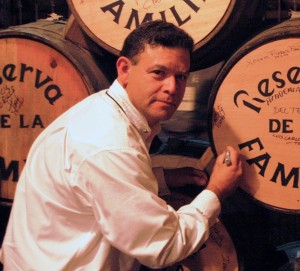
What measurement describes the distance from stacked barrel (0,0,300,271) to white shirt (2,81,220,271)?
0.37 metres

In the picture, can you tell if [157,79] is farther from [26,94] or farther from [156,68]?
[26,94]

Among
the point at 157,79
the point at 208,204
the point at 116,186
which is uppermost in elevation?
the point at 157,79

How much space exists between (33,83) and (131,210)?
1.07 metres

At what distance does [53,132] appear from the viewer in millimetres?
1715

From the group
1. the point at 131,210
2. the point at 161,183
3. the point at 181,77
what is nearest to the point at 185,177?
the point at 161,183

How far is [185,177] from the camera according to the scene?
2125 millimetres

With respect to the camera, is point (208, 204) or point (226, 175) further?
point (226, 175)

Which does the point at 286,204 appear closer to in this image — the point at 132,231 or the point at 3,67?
the point at 132,231

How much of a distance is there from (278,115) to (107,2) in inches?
36.0

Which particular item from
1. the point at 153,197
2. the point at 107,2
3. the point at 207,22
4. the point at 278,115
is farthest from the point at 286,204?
the point at 107,2

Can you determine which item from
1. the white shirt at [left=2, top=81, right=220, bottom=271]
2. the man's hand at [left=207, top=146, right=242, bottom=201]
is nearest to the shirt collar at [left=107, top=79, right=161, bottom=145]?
the white shirt at [left=2, top=81, right=220, bottom=271]

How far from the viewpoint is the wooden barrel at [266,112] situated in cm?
185

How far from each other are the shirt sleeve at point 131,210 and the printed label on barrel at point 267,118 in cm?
52

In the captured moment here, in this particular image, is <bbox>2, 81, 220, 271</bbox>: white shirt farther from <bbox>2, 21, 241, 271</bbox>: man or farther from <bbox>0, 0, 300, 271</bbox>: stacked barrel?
<bbox>0, 0, 300, 271</bbox>: stacked barrel
